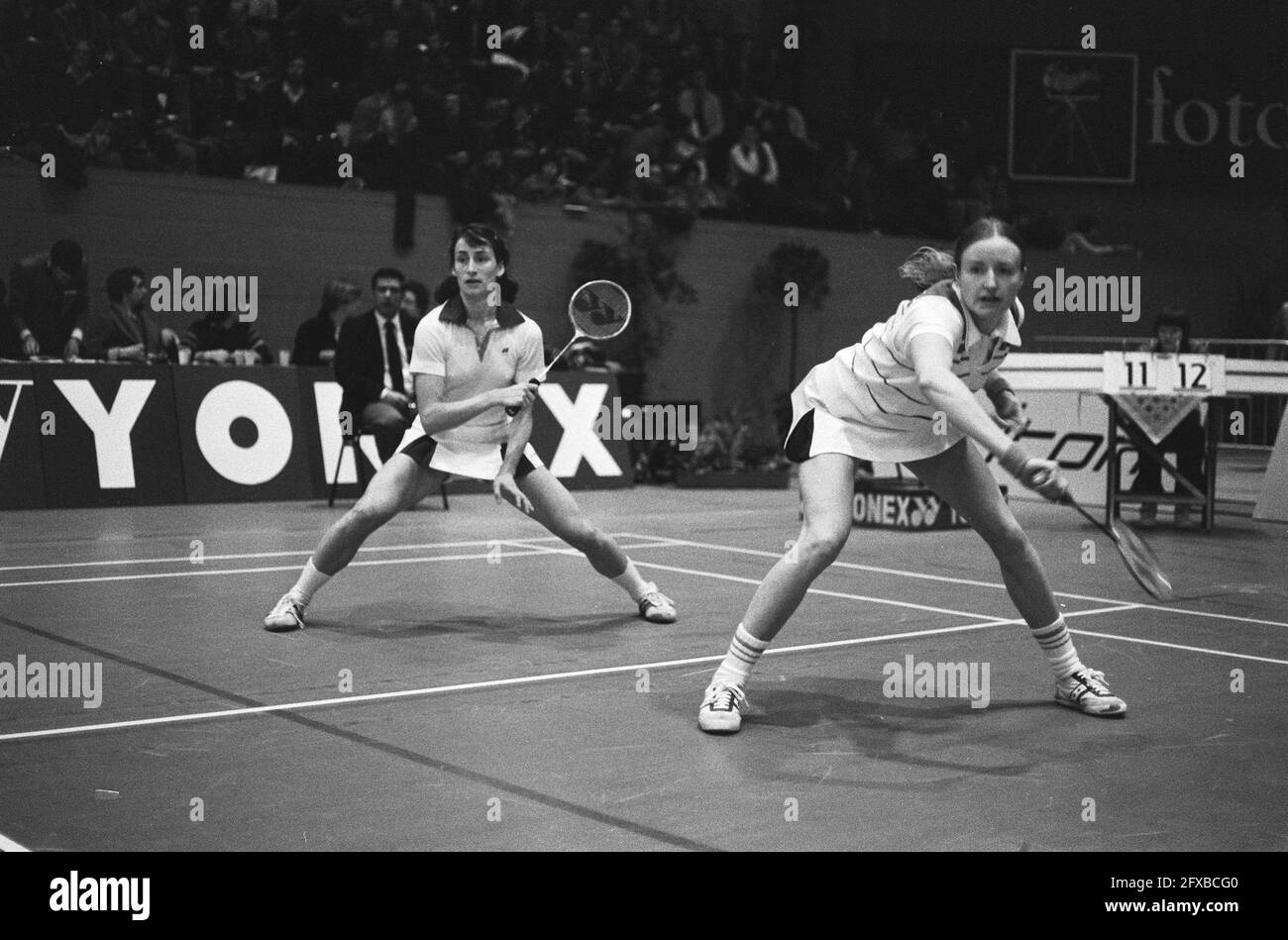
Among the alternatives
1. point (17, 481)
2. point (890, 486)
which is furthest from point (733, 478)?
point (17, 481)

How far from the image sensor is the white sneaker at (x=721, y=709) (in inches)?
211

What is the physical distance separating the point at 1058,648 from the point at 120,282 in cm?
1031

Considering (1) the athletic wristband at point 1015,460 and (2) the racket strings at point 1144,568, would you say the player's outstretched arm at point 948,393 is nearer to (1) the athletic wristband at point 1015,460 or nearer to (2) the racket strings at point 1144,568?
(1) the athletic wristband at point 1015,460

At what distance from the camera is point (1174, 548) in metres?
11.3

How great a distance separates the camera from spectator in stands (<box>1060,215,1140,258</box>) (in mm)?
24062

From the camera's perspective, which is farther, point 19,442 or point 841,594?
point 19,442

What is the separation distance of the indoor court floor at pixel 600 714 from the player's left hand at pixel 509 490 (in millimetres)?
656

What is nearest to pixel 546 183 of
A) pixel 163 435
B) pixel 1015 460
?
pixel 163 435

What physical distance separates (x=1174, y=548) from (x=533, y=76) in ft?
35.9

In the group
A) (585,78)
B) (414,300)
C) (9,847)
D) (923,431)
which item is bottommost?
(9,847)

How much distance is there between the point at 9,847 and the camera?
3.93m

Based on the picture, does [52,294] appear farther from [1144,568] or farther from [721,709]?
[1144,568]

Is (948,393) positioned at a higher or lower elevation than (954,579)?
higher

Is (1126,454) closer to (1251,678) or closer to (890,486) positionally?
(890,486)
